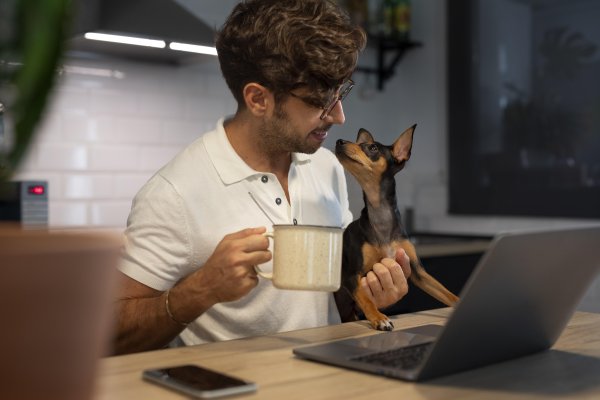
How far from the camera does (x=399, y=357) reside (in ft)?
3.07

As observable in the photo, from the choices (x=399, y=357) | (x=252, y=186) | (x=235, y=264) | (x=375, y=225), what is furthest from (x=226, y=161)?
(x=399, y=357)

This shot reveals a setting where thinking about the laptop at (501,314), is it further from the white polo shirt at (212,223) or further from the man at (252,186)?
the white polo shirt at (212,223)

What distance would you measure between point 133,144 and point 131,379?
198 cm

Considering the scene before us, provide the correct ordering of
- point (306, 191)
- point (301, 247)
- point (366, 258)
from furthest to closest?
1. point (306, 191)
2. point (366, 258)
3. point (301, 247)

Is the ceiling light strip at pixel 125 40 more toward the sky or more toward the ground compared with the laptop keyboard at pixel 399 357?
more toward the sky

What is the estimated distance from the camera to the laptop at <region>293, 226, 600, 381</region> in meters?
0.80

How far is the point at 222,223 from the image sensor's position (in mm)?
1489

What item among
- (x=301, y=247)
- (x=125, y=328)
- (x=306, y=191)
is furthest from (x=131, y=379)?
(x=306, y=191)

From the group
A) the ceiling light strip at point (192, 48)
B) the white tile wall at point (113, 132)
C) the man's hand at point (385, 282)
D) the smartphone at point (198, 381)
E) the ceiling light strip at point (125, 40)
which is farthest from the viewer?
the white tile wall at point (113, 132)

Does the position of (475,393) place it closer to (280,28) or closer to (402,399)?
(402,399)

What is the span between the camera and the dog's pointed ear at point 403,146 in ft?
4.66

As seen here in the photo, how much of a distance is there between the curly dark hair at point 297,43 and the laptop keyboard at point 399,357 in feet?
2.19

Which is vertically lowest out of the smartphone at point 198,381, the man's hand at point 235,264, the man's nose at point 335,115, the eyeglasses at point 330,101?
the smartphone at point 198,381

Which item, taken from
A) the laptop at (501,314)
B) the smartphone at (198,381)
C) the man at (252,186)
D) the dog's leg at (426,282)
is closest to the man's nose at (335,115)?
the man at (252,186)
